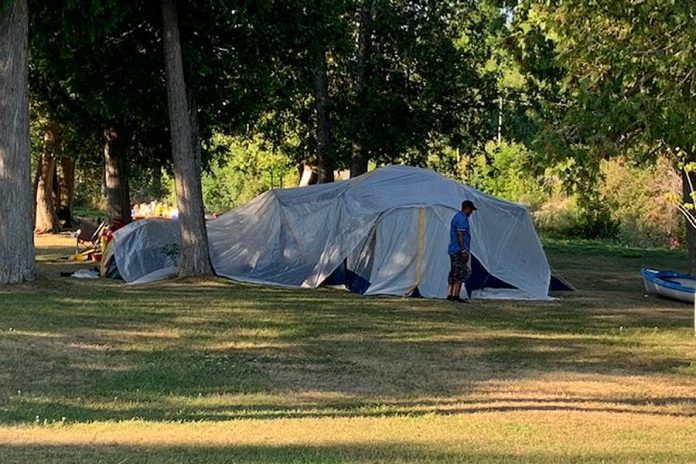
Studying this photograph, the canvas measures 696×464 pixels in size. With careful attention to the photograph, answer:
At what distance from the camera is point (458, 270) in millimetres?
16094

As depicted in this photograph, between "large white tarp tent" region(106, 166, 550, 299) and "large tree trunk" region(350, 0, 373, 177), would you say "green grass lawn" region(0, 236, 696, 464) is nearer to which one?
"large white tarp tent" region(106, 166, 550, 299)

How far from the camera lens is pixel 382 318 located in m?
13.8

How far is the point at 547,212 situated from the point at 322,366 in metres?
34.2

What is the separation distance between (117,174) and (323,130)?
558 centimetres

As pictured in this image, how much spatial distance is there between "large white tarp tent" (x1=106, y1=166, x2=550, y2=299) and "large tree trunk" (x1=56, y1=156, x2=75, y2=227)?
69.2 ft

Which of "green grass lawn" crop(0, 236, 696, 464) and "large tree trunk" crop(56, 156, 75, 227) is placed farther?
"large tree trunk" crop(56, 156, 75, 227)

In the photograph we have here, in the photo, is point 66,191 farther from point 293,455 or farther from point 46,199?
point 293,455

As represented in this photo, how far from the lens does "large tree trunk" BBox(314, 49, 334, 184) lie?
25.4 m

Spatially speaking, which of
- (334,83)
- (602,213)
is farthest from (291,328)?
(602,213)

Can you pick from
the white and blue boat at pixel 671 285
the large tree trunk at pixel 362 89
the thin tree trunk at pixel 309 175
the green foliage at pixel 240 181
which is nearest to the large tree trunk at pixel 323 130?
the large tree trunk at pixel 362 89

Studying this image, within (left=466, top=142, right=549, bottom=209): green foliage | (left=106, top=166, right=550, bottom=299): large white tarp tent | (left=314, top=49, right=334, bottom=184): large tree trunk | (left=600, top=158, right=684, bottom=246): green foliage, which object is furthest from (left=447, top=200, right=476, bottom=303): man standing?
(left=600, top=158, right=684, bottom=246): green foliage

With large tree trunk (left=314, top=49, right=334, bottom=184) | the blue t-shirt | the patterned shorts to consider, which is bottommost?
the patterned shorts

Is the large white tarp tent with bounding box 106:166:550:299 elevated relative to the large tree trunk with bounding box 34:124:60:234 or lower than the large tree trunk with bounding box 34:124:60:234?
lower

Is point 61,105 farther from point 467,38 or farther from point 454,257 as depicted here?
point 454,257
